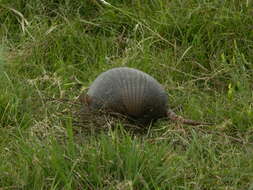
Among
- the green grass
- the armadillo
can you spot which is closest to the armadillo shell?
the armadillo

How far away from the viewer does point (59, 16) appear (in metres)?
4.38

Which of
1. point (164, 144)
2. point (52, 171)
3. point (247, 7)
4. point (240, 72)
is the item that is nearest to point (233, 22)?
point (247, 7)

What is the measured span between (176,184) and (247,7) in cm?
184

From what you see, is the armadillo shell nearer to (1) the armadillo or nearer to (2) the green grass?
(1) the armadillo

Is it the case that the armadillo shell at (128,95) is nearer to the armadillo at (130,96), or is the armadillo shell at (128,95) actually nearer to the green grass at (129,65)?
the armadillo at (130,96)

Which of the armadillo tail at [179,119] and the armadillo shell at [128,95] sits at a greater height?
the armadillo shell at [128,95]

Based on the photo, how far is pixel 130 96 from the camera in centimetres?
329

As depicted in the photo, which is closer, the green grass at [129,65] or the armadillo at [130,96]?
the green grass at [129,65]

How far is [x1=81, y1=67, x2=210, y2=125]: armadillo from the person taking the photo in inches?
130

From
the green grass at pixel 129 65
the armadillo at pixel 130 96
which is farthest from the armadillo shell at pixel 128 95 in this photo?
the green grass at pixel 129 65

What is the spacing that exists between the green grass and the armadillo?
9 centimetres

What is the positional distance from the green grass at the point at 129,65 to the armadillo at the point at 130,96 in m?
0.09

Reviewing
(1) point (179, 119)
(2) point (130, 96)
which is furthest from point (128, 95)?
(1) point (179, 119)

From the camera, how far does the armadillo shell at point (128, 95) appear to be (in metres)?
3.29
